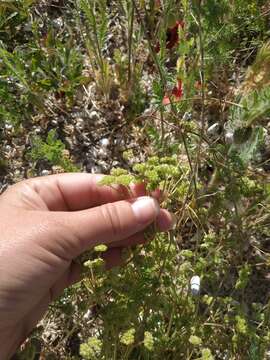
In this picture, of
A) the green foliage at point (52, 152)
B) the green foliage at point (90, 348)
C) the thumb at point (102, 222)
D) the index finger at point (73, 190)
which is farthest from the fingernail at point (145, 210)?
the green foliage at point (52, 152)

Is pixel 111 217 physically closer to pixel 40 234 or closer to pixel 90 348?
pixel 40 234

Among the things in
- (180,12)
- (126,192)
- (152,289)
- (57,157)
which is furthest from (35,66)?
(152,289)

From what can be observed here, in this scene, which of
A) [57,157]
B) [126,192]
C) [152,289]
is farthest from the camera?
[57,157]

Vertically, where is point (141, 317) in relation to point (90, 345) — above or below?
below

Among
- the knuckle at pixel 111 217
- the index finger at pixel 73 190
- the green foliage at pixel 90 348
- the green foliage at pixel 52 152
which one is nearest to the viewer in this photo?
the green foliage at pixel 90 348

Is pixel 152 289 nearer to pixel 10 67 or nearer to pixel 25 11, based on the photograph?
pixel 10 67

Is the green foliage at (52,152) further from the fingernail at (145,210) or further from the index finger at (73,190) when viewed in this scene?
the fingernail at (145,210)
